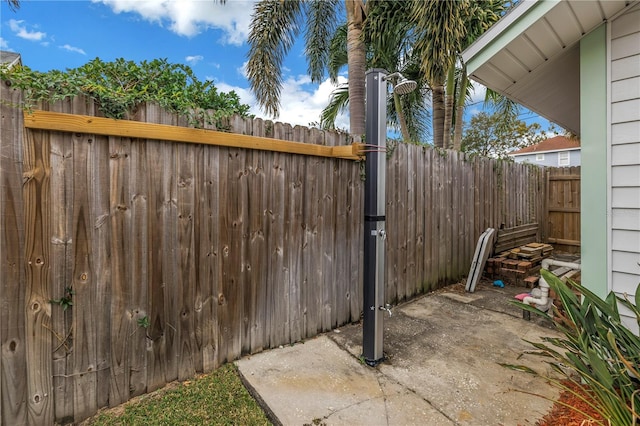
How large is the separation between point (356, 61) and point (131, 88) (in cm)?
447

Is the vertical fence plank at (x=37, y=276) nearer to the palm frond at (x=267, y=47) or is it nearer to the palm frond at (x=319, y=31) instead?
the palm frond at (x=267, y=47)

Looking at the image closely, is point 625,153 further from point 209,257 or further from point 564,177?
point 564,177

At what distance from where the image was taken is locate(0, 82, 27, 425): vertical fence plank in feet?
5.13

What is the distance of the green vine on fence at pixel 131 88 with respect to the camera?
1631 millimetres

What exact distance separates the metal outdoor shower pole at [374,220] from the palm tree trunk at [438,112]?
16.3 ft

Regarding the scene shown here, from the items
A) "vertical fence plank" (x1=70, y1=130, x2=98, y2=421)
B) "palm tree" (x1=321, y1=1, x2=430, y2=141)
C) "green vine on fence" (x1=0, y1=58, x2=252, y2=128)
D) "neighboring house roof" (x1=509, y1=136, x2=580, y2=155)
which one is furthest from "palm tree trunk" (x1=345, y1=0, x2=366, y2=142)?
"neighboring house roof" (x1=509, y1=136, x2=580, y2=155)

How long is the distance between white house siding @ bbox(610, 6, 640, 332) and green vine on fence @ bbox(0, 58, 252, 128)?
2579 mm

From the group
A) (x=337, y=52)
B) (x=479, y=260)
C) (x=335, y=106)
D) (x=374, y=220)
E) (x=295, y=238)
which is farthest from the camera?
(x=335, y=106)

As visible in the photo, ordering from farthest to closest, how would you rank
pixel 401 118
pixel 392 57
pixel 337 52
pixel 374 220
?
pixel 401 118
pixel 337 52
pixel 392 57
pixel 374 220

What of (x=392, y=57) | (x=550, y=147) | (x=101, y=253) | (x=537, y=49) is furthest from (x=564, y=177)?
(x=550, y=147)

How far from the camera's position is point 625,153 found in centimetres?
192

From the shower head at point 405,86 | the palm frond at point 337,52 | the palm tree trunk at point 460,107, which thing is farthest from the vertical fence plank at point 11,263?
the palm frond at point 337,52

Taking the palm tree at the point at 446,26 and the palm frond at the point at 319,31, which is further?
the palm frond at the point at 319,31

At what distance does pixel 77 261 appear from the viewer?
1.77 m
